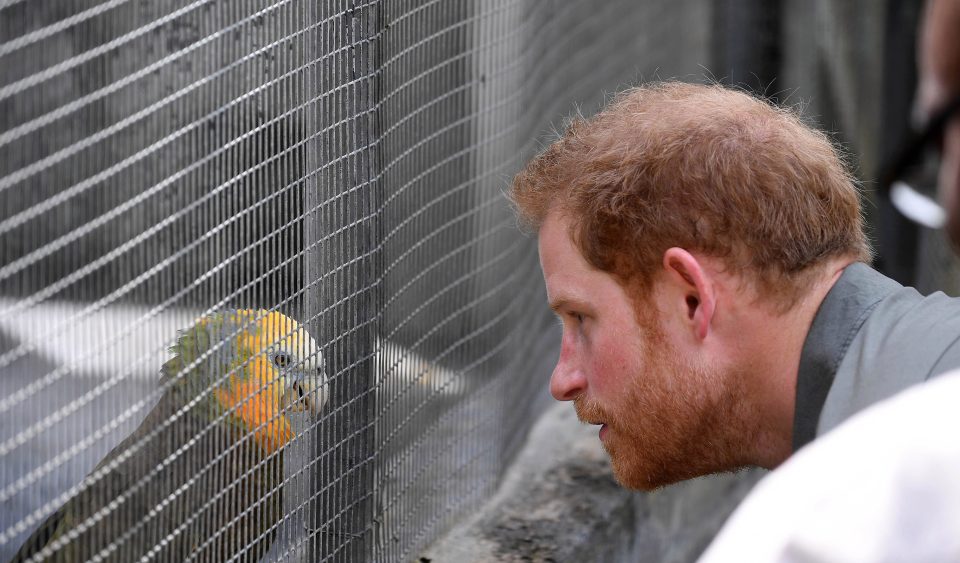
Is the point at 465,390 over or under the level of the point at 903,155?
under

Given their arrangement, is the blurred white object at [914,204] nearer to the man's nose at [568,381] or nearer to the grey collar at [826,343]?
the grey collar at [826,343]

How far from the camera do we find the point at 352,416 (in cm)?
223

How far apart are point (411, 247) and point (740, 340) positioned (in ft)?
2.64

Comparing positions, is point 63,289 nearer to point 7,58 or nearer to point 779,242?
point 7,58

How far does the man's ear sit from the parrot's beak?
1.98 ft

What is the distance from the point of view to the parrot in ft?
5.30

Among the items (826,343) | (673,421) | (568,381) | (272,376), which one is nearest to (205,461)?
(272,376)

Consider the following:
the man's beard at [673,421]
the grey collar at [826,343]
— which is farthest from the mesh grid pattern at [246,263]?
the grey collar at [826,343]

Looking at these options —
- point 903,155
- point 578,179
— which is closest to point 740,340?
point 578,179

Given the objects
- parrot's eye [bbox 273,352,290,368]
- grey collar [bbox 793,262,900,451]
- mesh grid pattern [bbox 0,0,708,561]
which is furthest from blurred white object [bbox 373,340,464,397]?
grey collar [bbox 793,262,900,451]

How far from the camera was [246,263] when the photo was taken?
1.79 meters

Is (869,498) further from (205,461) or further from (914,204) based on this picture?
(205,461)

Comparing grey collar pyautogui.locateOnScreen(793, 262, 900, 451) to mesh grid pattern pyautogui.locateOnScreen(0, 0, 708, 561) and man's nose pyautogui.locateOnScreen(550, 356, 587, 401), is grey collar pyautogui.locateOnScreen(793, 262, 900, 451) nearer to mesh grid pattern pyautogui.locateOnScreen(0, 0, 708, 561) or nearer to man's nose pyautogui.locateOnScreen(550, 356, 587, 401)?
man's nose pyautogui.locateOnScreen(550, 356, 587, 401)

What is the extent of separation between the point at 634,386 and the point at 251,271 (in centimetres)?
63
